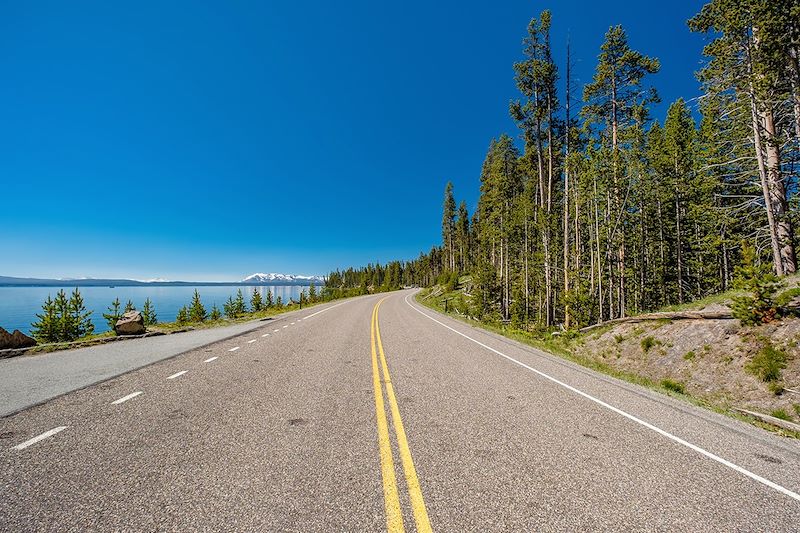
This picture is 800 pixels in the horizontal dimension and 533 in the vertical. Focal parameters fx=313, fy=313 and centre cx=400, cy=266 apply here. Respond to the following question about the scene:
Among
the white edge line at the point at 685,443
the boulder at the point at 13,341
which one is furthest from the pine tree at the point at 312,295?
the white edge line at the point at 685,443

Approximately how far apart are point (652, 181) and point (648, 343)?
15.3 m

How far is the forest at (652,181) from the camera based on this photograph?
35.4 ft

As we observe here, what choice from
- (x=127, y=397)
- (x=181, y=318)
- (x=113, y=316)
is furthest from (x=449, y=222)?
(x=127, y=397)

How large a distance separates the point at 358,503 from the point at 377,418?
6.75 ft

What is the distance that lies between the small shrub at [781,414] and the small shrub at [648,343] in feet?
12.4

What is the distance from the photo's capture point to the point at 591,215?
21.1m

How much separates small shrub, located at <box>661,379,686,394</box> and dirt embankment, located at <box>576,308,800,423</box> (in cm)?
11

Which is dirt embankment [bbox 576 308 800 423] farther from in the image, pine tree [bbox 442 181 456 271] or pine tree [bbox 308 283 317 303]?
pine tree [bbox 442 181 456 271]

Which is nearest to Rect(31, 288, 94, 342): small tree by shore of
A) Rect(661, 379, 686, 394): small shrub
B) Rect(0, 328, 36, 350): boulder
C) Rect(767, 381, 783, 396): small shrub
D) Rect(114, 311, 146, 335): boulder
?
Rect(114, 311, 146, 335): boulder

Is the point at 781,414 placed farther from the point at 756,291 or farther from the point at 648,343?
the point at 648,343

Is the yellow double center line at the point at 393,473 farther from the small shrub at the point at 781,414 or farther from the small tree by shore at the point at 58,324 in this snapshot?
the small tree by shore at the point at 58,324

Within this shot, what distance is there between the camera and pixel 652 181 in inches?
795

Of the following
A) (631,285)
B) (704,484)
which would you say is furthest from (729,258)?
(704,484)

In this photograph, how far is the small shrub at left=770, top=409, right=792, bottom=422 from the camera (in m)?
5.93
